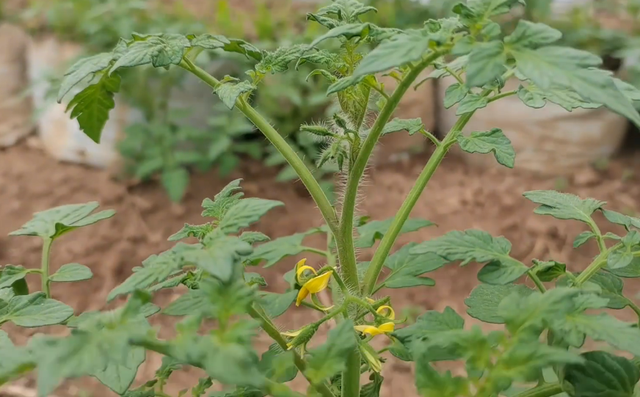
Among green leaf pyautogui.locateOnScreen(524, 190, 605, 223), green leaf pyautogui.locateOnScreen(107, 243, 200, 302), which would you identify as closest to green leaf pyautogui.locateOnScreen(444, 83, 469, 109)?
green leaf pyautogui.locateOnScreen(524, 190, 605, 223)

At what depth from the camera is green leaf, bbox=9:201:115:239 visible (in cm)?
88

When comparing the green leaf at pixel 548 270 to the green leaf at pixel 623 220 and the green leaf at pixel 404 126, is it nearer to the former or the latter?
the green leaf at pixel 623 220

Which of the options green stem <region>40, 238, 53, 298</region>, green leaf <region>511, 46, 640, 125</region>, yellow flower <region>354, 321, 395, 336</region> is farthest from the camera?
green stem <region>40, 238, 53, 298</region>

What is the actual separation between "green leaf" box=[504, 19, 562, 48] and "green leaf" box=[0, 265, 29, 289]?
669 millimetres

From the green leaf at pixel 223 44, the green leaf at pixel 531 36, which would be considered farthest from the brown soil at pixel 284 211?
the green leaf at pixel 531 36

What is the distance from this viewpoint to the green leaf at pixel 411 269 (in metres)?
0.84

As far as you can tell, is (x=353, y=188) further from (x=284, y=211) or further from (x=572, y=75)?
(x=284, y=211)

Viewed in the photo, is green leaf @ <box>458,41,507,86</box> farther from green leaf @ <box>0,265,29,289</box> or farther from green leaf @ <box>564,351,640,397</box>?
green leaf @ <box>0,265,29,289</box>

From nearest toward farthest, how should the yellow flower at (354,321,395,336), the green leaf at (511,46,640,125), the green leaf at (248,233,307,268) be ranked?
the green leaf at (511,46,640,125), the yellow flower at (354,321,395,336), the green leaf at (248,233,307,268)

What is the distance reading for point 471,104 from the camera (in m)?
0.75


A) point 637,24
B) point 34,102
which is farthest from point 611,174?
point 34,102

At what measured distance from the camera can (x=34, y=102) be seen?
287cm

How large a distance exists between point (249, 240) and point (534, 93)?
1.33 feet

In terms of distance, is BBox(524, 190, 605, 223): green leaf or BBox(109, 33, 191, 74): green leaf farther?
BBox(524, 190, 605, 223): green leaf
